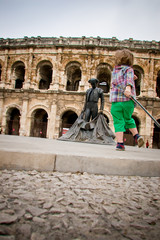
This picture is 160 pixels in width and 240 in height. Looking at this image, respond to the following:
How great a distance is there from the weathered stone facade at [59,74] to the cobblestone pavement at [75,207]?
1108 centimetres

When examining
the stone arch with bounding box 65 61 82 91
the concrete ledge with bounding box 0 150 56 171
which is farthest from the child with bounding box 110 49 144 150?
the stone arch with bounding box 65 61 82 91

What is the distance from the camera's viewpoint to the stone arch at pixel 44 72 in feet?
44.5

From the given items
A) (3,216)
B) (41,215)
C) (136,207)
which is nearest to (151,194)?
(136,207)

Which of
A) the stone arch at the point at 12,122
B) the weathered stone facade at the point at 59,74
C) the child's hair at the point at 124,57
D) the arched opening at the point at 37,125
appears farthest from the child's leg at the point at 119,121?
the stone arch at the point at 12,122

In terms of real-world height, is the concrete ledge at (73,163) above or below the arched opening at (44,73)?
below

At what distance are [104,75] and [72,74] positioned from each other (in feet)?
11.5

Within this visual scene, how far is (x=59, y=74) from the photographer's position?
12922mm

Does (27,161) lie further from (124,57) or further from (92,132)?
(92,132)

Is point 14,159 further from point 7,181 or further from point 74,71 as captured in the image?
point 74,71

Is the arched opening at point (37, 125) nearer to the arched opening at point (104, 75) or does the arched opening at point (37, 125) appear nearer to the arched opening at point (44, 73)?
the arched opening at point (44, 73)

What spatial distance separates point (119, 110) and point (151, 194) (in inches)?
66.9

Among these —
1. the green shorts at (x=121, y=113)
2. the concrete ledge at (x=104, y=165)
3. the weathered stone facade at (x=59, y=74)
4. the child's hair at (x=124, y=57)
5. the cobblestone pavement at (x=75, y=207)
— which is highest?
the weathered stone facade at (x=59, y=74)

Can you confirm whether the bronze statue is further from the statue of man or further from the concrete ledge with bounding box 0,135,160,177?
the concrete ledge with bounding box 0,135,160,177

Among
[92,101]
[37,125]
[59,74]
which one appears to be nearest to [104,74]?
[59,74]
